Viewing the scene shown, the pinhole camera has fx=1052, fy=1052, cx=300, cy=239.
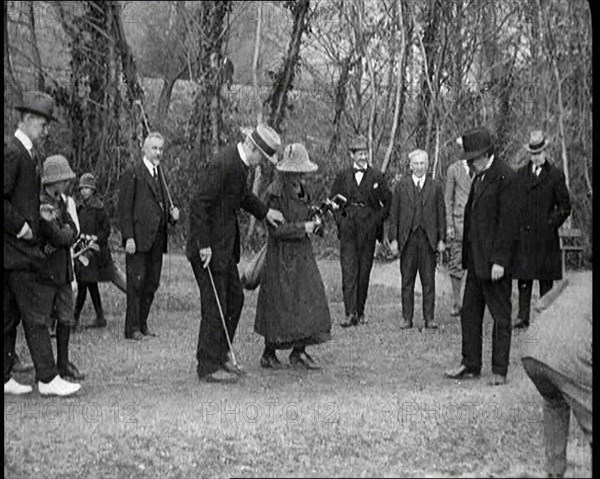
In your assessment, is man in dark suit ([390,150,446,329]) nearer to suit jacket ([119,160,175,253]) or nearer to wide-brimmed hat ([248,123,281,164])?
suit jacket ([119,160,175,253])

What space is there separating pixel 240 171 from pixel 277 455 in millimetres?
2709

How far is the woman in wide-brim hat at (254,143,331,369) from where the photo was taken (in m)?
8.14

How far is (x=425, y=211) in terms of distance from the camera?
10.6m

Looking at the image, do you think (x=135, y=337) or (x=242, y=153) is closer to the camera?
(x=242, y=153)

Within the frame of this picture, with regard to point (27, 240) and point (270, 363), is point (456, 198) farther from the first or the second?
point (27, 240)

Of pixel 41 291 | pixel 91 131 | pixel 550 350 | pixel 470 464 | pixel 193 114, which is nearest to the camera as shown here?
pixel 550 350

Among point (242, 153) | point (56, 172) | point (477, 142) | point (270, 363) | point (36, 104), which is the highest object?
point (36, 104)

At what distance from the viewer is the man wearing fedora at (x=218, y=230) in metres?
7.68

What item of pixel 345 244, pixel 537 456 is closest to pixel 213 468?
pixel 537 456

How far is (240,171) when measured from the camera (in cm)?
776

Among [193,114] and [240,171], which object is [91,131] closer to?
[193,114]

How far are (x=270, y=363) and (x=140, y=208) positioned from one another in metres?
2.35

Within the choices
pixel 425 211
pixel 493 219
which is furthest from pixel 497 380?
pixel 425 211

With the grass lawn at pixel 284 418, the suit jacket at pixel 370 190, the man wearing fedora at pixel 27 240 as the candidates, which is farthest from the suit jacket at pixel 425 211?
the man wearing fedora at pixel 27 240
